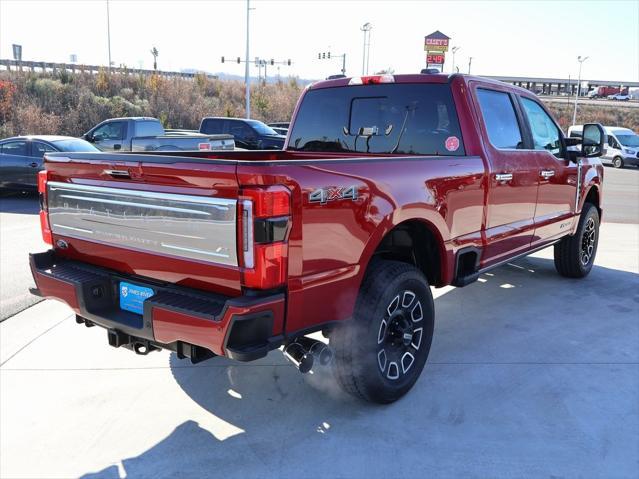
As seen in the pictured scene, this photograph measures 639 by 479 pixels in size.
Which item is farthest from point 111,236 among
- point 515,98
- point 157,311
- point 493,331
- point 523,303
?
point 523,303

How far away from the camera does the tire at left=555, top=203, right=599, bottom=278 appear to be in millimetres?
6441

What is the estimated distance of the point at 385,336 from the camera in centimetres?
351

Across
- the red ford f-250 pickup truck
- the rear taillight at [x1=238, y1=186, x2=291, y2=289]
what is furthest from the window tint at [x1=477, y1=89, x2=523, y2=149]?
the rear taillight at [x1=238, y1=186, x2=291, y2=289]

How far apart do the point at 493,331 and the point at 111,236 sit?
330cm

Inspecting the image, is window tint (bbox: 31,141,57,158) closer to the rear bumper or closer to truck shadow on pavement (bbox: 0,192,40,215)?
truck shadow on pavement (bbox: 0,192,40,215)

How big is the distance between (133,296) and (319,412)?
1.33m

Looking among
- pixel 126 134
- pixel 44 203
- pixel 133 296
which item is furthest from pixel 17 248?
pixel 126 134

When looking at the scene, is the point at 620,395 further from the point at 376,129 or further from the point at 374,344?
the point at 376,129

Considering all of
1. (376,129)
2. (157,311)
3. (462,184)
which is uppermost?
(376,129)

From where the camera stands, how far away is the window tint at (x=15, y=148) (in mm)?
12633

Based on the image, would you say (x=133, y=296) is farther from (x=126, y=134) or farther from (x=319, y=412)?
(x=126, y=134)

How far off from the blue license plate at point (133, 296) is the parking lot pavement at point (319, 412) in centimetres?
74

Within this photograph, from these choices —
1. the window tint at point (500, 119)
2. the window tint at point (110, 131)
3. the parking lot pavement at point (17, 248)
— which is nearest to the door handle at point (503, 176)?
the window tint at point (500, 119)

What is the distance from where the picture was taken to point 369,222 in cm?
317
